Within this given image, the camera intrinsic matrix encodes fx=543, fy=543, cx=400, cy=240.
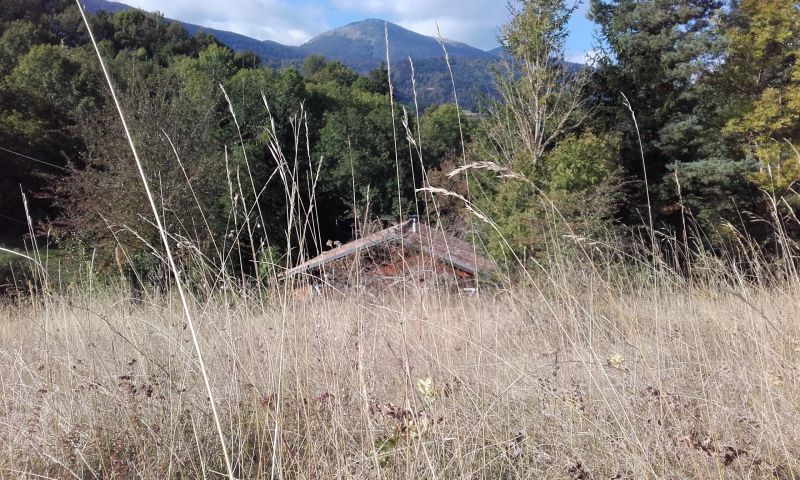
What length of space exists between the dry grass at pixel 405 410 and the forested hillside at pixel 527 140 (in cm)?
54

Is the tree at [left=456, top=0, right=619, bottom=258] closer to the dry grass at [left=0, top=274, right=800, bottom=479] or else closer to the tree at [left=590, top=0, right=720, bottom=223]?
the tree at [left=590, top=0, right=720, bottom=223]

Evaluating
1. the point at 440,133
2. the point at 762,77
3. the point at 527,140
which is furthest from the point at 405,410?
the point at 440,133

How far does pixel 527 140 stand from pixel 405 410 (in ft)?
34.2

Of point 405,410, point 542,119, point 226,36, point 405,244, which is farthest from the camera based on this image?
point 226,36

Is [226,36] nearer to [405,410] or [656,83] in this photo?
[656,83]

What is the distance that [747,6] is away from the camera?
16672 mm

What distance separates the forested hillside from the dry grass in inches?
21.3

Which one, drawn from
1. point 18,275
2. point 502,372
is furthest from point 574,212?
point 18,275

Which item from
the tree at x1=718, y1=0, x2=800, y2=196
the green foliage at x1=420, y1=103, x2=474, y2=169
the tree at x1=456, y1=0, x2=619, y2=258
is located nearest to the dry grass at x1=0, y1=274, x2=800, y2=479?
the tree at x1=456, y1=0, x2=619, y2=258

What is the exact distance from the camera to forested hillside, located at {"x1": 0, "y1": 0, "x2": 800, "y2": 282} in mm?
9742

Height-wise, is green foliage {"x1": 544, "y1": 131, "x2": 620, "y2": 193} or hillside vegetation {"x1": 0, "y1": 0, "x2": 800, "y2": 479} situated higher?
green foliage {"x1": 544, "y1": 131, "x2": 620, "y2": 193}

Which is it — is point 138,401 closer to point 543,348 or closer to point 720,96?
point 543,348

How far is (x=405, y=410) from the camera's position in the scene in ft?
4.16

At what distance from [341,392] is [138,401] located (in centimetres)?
57
